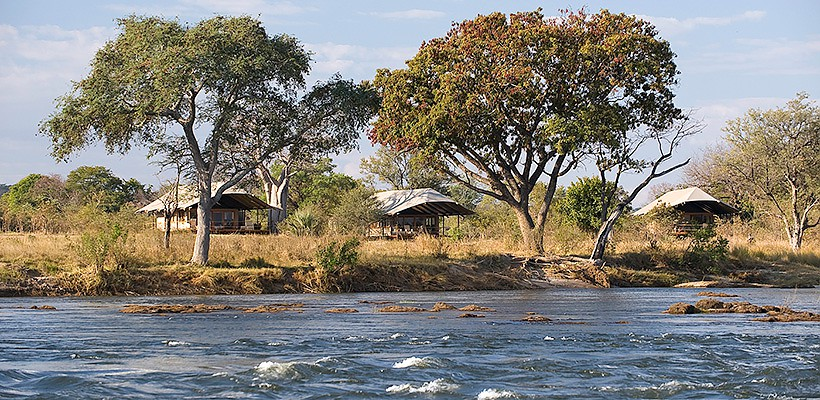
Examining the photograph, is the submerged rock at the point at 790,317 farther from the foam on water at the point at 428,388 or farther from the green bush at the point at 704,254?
the green bush at the point at 704,254

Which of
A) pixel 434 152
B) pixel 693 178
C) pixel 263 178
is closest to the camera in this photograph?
pixel 434 152

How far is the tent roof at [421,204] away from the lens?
73.2 m

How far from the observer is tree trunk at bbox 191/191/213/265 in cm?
3744

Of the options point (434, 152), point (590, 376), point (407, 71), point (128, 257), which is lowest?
point (590, 376)

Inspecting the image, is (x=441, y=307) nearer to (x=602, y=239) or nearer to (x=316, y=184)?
(x=602, y=239)

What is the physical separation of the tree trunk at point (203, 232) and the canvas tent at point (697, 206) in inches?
1770

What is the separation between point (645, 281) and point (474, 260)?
767 centimetres

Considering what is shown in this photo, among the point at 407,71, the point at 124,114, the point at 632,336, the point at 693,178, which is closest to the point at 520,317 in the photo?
the point at 632,336

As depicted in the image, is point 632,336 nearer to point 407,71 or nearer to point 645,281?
point 645,281

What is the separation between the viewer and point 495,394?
14.4 m

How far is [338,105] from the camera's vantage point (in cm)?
3928

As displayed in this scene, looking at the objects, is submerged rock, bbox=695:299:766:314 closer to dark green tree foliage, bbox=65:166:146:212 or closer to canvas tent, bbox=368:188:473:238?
canvas tent, bbox=368:188:473:238

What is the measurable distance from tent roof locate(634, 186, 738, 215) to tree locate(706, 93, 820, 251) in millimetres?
9680

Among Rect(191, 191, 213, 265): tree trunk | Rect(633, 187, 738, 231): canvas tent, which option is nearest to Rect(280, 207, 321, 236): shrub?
Rect(191, 191, 213, 265): tree trunk
